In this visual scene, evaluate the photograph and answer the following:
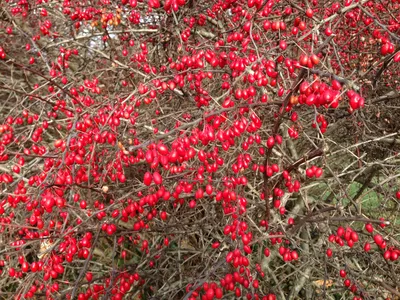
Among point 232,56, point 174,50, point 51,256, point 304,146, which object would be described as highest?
point 232,56

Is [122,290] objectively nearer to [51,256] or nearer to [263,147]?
[51,256]

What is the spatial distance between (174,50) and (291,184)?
4.64 feet

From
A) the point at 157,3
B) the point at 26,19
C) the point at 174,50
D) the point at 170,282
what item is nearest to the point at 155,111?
the point at 174,50

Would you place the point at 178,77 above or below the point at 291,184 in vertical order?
above

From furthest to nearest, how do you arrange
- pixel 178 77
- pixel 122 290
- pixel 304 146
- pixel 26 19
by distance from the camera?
pixel 26 19
pixel 304 146
pixel 122 290
pixel 178 77

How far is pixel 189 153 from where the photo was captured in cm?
181

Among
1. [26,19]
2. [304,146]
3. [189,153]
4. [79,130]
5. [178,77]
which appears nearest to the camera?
[189,153]

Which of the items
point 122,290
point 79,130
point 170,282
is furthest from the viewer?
point 170,282

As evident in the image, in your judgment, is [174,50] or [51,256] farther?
[174,50]

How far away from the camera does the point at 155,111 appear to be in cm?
315

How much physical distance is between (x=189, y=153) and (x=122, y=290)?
1144mm

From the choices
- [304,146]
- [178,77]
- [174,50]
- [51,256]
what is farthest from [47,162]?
[304,146]

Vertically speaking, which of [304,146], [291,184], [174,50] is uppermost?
[174,50]

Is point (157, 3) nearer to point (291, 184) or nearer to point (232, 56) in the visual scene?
point (232, 56)
